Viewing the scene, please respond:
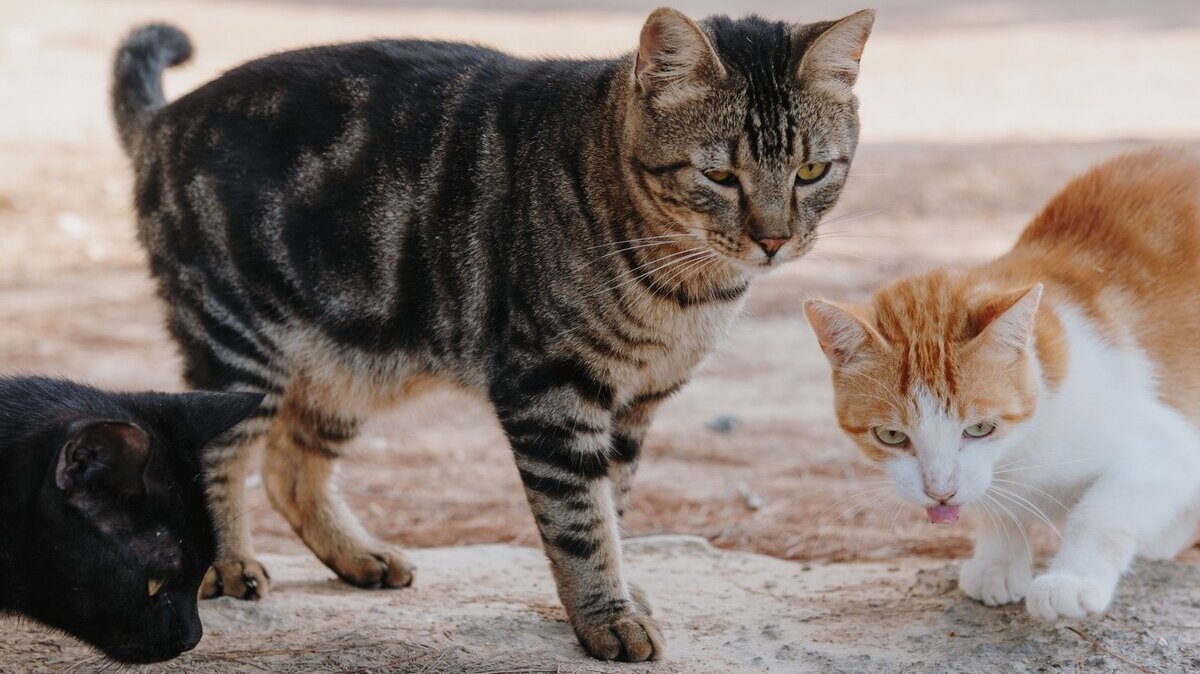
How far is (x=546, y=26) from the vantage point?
14.7 m

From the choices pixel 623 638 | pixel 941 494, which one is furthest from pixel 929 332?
pixel 623 638

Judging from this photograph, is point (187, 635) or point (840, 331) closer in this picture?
point (187, 635)

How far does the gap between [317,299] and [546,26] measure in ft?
37.7

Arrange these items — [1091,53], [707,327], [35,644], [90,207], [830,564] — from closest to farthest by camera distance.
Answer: [35,644], [707,327], [830,564], [90,207], [1091,53]

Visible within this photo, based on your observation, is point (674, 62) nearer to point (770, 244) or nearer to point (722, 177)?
point (722, 177)

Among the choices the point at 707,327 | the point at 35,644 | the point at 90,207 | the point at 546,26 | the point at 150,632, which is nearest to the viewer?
the point at 150,632

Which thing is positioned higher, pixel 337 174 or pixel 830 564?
pixel 337 174

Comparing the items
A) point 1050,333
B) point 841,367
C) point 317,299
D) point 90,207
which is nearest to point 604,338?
point 841,367

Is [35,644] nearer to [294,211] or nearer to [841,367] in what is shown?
[294,211]

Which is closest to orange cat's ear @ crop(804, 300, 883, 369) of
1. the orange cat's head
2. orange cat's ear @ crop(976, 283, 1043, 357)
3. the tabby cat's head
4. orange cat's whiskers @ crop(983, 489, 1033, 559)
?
the orange cat's head

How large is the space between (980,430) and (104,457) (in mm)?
2006

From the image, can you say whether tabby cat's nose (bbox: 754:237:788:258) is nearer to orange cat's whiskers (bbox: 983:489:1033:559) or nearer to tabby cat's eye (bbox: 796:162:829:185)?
tabby cat's eye (bbox: 796:162:829:185)

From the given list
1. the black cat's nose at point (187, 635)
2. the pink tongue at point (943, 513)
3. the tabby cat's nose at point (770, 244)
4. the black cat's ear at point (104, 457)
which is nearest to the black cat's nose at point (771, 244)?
the tabby cat's nose at point (770, 244)

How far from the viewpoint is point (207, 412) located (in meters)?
3.03
